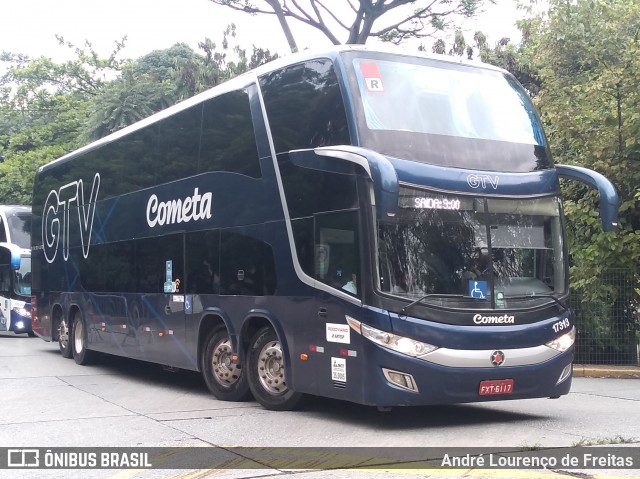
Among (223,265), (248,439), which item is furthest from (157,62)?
(248,439)

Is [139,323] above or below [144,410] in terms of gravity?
above

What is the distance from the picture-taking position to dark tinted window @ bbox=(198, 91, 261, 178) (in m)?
11.5

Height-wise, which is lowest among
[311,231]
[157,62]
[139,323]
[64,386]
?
[64,386]

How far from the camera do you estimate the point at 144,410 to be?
11.5m

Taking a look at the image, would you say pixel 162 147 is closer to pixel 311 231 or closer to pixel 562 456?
pixel 311 231

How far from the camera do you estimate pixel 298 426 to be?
991 centimetres

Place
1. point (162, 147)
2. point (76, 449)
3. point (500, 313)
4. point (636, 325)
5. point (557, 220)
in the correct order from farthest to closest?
Answer: point (636, 325), point (162, 147), point (557, 220), point (500, 313), point (76, 449)

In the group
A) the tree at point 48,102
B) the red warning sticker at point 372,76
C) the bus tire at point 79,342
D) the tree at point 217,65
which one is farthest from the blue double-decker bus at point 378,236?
the tree at point 48,102

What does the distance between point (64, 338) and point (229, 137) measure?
860 cm

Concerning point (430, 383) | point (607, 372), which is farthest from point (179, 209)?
point (607, 372)

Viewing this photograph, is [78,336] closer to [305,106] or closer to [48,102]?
[305,106]

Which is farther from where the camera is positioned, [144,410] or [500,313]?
[144,410]

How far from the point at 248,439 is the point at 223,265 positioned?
135 inches

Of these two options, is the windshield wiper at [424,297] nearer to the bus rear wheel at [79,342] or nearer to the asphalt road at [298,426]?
the asphalt road at [298,426]
